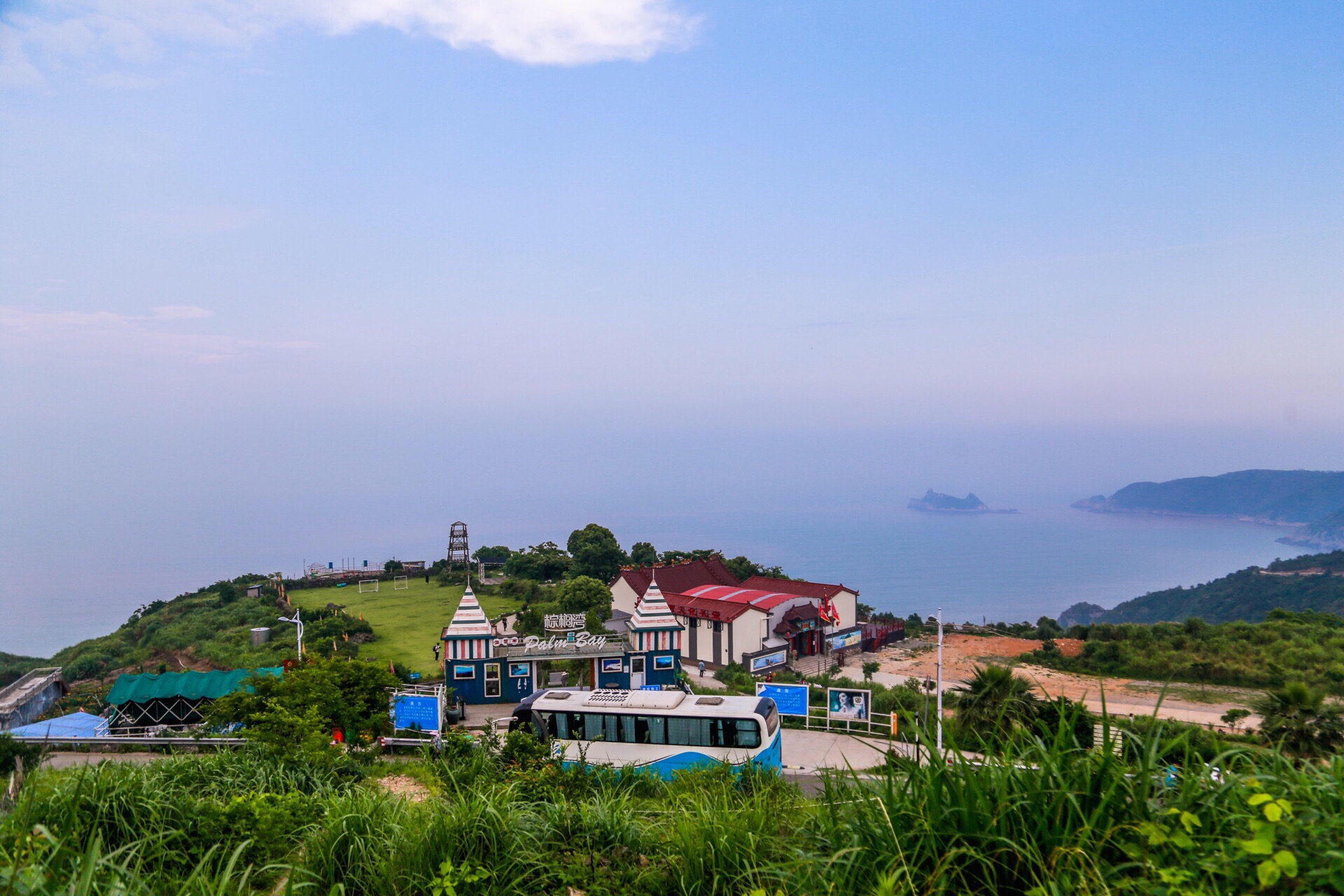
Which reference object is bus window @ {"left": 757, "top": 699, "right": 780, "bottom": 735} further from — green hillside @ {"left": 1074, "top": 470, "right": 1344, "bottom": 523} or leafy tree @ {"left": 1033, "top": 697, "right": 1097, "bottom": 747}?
green hillside @ {"left": 1074, "top": 470, "right": 1344, "bottom": 523}

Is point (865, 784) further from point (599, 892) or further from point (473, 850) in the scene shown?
point (473, 850)

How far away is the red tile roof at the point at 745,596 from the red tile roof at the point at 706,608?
0.90 feet

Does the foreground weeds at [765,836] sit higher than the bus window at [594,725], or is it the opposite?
the foreground weeds at [765,836]

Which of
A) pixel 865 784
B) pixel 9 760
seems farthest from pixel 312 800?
pixel 9 760

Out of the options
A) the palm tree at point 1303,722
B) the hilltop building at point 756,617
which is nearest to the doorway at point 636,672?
the hilltop building at point 756,617

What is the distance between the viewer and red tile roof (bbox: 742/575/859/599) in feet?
101

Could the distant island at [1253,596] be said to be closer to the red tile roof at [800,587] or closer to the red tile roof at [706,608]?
the red tile roof at [800,587]

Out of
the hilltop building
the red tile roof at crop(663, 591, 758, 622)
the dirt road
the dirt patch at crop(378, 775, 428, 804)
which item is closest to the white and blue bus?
the dirt patch at crop(378, 775, 428, 804)

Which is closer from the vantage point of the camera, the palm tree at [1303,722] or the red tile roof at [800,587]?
the palm tree at [1303,722]

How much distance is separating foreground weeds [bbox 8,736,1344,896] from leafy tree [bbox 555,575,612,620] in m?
24.7

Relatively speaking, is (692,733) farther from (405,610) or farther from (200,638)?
(200,638)

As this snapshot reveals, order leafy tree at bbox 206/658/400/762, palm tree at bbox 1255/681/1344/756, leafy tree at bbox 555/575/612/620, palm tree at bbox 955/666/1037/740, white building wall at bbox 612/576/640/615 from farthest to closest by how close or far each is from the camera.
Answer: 1. white building wall at bbox 612/576/640/615
2. leafy tree at bbox 555/575/612/620
3. palm tree at bbox 955/666/1037/740
4. palm tree at bbox 1255/681/1344/756
5. leafy tree at bbox 206/658/400/762

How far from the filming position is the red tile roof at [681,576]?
3369 cm

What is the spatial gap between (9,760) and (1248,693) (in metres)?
32.7
